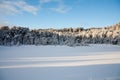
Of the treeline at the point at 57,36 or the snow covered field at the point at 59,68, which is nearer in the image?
the snow covered field at the point at 59,68

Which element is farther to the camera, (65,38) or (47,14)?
(65,38)

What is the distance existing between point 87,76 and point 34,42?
15714 mm

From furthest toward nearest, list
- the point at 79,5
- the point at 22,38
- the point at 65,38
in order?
the point at 65,38 < the point at 22,38 < the point at 79,5

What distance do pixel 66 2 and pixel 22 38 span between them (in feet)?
43.5

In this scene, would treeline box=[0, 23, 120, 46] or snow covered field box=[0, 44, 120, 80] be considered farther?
treeline box=[0, 23, 120, 46]

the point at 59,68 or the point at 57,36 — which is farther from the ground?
the point at 57,36

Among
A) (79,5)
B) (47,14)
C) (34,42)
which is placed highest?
(79,5)

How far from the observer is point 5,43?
14.1m

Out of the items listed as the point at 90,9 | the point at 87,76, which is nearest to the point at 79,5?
the point at 90,9

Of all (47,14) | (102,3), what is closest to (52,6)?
(47,14)

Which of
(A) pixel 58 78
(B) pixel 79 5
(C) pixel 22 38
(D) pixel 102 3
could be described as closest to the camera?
(A) pixel 58 78

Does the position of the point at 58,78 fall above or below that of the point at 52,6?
below

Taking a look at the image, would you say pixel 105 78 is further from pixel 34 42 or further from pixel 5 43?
pixel 34 42

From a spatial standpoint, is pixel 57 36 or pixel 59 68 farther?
pixel 57 36
